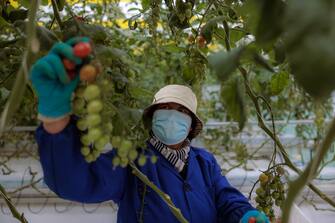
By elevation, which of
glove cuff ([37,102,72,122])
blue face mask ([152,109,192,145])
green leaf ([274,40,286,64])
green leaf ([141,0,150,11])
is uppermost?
green leaf ([141,0,150,11])

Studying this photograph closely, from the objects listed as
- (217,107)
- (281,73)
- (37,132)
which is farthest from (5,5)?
(217,107)

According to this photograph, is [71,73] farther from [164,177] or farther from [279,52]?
[164,177]

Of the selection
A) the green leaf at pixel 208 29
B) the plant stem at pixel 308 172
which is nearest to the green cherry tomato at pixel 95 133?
the plant stem at pixel 308 172

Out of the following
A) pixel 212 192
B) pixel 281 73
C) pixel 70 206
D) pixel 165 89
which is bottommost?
pixel 70 206

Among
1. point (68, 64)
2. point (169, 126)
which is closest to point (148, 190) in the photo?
point (169, 126)

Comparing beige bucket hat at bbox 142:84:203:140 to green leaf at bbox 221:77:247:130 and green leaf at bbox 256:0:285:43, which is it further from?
green leaf at bbox 256:0:285:43

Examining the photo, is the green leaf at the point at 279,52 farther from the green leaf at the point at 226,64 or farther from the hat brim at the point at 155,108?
the hat brim at the point at 155,108

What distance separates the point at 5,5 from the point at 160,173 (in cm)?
59

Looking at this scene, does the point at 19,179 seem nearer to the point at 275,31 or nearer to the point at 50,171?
the point at 50,171

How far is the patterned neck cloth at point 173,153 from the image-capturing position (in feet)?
3.96

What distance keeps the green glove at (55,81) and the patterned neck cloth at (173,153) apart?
1.84 feet

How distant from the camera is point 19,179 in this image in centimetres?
228

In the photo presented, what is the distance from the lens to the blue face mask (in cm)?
117

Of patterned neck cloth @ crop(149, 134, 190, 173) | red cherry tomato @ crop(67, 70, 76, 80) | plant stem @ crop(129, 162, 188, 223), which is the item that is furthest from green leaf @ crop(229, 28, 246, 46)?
red cherry tomato @ crop(67, 70, 76, 80)
